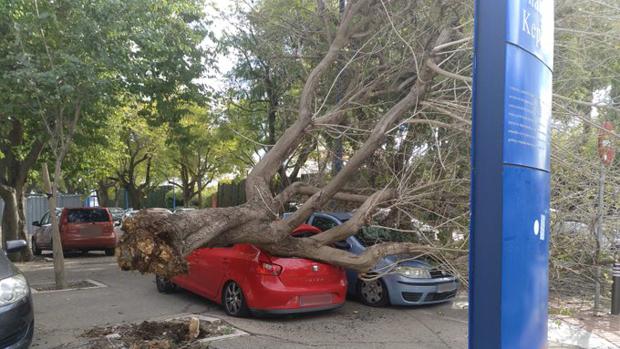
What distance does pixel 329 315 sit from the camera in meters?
7.92

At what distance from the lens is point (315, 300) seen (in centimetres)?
737

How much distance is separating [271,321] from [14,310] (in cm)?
355

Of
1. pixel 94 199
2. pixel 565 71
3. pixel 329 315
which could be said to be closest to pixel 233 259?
pixel 329 315

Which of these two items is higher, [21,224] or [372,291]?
[21,224]

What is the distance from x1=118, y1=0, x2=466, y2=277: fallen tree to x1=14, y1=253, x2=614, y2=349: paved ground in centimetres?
96

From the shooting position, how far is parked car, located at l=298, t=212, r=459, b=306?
830cm

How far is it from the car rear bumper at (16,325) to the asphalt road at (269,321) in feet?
4.13

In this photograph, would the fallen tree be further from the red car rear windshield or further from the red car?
the red car rear windshield

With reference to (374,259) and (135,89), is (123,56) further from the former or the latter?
(374,259)

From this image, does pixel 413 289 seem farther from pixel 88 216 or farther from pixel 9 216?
pixel 88 216

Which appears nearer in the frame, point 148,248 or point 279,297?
point 148,248

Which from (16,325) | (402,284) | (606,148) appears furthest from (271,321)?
(606,148)

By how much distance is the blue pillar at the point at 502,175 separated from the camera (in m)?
2.61

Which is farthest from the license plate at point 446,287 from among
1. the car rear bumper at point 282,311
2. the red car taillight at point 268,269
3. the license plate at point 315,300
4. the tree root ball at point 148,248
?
the tree root ball at point 148,248
